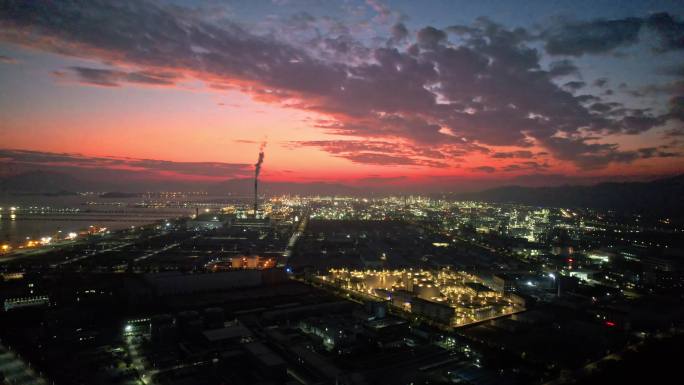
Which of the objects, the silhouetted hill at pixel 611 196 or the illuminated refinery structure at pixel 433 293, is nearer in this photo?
the illuminated refinery structure at pixel 433 293

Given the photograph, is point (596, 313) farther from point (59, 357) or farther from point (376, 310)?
point (59, 357)

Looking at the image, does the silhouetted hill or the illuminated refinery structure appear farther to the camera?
the silhouetted hill

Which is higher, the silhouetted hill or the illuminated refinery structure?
the silhouetted hill

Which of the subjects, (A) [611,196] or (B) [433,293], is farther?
(A) [611,196]

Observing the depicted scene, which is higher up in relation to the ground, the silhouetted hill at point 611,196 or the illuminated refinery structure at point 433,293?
the silhouetted hill at point 611,196
